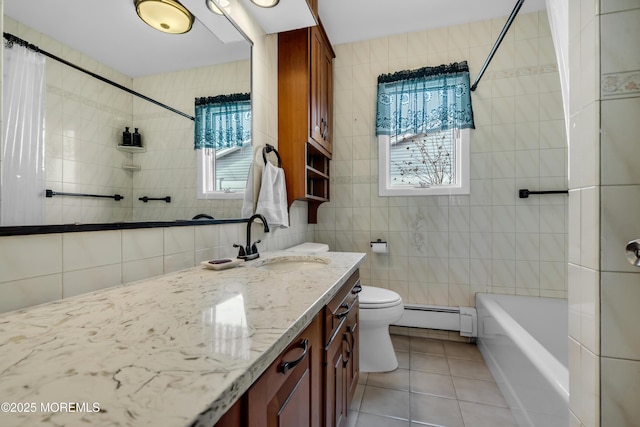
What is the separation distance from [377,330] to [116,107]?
6.18 feet

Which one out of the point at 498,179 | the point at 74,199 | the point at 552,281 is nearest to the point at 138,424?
the point at 74,199

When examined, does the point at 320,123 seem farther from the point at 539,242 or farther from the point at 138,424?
the point at 138,424

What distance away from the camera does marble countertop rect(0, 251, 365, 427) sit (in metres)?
0.33

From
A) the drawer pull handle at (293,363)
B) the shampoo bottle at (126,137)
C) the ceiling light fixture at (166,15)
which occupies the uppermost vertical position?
the ceiling light fixture at (166,15)

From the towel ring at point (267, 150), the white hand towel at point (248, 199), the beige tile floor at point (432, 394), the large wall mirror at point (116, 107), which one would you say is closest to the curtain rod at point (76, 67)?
the large wall mirror at point (116, 107)

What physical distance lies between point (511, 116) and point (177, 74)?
242cm

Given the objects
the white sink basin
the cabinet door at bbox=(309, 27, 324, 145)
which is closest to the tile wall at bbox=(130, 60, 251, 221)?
the white sink basin

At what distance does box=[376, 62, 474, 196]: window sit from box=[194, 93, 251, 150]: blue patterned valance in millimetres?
1324

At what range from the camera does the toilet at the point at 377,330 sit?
Result: 6.05 ft

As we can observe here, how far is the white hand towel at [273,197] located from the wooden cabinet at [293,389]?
922 mm

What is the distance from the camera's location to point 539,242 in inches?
86.7

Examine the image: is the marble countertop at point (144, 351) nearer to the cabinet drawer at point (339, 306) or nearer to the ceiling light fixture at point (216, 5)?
the cabinet drawer at point (339, 306)

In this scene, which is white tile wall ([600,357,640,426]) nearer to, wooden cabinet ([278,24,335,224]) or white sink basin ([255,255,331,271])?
white sink basin ([255,255,331,271])

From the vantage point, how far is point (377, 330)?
1.94 meters
